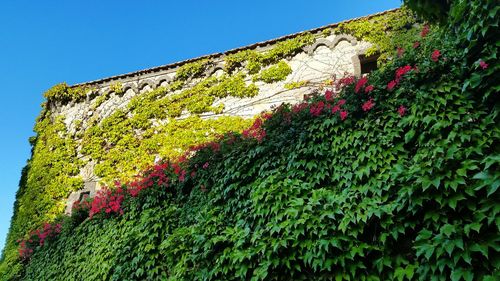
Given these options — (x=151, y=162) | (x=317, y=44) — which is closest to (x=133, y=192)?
(x=151, y=162)

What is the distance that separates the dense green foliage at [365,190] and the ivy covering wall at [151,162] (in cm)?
5

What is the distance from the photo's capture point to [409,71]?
15.6ft

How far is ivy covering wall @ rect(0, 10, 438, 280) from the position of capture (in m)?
5.71

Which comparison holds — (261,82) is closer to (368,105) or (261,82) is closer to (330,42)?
(330,42)

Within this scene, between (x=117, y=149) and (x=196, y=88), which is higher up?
(x=196, y=88)

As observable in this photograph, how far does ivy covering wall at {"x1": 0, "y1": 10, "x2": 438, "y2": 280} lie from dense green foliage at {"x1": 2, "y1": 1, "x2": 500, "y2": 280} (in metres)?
0.05

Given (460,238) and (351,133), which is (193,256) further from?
(460,238)

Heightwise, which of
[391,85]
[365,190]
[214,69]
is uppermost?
[214,69]

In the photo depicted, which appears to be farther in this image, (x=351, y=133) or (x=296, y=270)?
(x=351, y=133)

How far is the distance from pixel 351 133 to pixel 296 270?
6.16 feet

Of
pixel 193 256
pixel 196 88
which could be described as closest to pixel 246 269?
pixel 193 256

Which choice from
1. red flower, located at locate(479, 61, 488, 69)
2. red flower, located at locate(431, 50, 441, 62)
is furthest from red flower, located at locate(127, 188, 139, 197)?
red flower, located at locate(479, 61, 488, 69)

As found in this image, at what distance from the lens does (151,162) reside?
10664 millimetres

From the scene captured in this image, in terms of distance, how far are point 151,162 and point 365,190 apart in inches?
294
